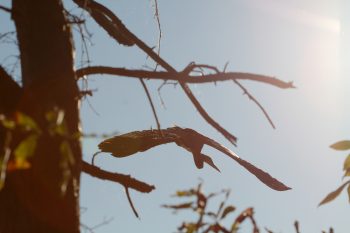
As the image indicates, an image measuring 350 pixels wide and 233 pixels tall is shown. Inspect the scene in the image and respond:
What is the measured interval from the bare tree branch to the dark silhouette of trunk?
0.53 metres

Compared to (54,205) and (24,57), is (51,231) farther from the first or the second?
(24,57)

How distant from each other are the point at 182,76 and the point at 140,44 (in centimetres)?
59

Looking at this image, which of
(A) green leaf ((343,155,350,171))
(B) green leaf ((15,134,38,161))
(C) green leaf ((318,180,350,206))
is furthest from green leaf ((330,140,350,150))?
(B) green leaf ((15,134,38,161))

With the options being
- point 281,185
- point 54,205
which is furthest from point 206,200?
point 281,185

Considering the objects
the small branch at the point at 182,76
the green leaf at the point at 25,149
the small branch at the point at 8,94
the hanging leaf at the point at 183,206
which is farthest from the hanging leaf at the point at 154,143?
the green leaf at the point at 25,149

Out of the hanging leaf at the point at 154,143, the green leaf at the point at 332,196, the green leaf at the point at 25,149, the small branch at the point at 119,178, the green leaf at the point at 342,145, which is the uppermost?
the hanging leaf at the point at 154,143

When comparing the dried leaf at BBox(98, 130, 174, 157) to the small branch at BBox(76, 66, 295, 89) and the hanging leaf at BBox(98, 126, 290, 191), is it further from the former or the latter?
the small branch at BBox(76, 66, 295, 89)

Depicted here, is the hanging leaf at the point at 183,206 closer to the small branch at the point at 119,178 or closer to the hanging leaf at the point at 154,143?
the small branch at the point at 119,178

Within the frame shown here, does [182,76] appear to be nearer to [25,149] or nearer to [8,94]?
[8,94]

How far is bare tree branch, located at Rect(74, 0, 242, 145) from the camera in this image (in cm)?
281

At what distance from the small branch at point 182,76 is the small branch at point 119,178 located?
25.9 inches

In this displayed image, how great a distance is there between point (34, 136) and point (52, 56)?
1.72 m

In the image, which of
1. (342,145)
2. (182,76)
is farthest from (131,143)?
(342,145)

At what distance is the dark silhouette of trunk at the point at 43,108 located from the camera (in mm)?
2205
